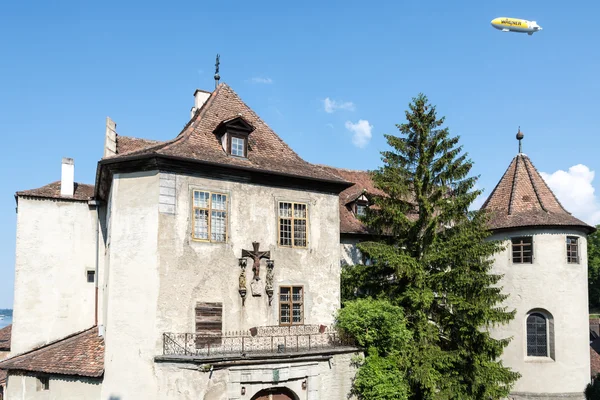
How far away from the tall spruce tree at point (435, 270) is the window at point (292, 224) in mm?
2728

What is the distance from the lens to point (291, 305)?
2055cm

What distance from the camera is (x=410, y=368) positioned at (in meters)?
21.0

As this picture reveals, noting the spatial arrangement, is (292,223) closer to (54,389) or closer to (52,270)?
(54,389)

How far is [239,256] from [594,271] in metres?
67.6

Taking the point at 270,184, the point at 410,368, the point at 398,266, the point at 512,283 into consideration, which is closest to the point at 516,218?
the point at 512,283

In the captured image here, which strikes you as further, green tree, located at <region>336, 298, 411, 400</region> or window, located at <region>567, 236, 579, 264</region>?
window, located at <region>567, 236, 579, 264</region>

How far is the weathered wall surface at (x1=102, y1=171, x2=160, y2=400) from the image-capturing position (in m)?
17.8

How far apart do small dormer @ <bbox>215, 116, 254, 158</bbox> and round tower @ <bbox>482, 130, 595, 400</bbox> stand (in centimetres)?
1211

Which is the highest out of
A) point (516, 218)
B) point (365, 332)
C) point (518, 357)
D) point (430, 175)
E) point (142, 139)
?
point (142, 139)

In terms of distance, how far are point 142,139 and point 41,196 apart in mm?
5404

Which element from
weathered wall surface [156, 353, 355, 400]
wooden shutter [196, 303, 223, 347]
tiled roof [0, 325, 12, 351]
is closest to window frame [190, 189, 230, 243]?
wooden shutter [196, 303, 223, 347]

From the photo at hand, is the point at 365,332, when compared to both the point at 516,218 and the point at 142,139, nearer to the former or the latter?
the point at 516,218

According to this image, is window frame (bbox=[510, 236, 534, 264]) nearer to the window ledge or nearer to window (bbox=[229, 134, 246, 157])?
the window ledge

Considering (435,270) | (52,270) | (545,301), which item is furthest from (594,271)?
(52,270)
